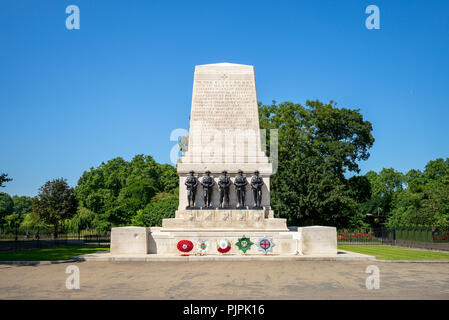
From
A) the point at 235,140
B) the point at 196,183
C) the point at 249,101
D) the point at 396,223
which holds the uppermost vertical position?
the point at 249,101

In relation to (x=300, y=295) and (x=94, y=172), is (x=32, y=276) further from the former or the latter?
(x=94, y=172)

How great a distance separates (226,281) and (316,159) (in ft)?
120

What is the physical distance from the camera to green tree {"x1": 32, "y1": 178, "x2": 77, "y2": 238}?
5103 centimetres

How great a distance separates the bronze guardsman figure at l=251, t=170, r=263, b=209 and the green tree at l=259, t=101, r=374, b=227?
17387mm

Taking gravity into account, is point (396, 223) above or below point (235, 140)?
below

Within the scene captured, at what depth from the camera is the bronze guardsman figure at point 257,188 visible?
25.7 metres

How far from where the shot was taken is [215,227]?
24234mm

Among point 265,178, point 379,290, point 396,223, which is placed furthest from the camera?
point 396,223

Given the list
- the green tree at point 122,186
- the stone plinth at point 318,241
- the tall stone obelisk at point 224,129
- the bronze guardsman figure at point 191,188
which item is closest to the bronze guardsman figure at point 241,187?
the tall stone obelisk at point 224,129

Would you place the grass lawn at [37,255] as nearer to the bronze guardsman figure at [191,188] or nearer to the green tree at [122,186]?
the bronze guardsman figure at [191,188]
